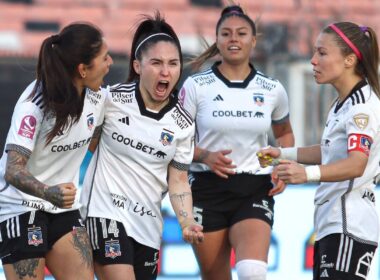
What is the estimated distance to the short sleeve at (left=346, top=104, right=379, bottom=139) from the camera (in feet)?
18.2

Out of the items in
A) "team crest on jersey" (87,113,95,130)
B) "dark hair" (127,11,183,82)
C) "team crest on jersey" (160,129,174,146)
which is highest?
"dark hair" (127,11,183,82)

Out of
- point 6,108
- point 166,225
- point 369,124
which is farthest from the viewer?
point 6,108

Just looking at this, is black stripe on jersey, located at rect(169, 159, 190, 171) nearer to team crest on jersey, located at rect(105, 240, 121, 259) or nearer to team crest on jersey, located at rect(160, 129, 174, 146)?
team crest on jersey, located at rect(160, 129, 174, 146)

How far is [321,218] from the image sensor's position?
5.80 meters

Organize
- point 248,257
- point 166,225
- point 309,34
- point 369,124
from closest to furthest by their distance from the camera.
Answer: point 369,124 < point 248,257 < point 166,225 < point 309,34

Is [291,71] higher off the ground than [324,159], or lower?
higher

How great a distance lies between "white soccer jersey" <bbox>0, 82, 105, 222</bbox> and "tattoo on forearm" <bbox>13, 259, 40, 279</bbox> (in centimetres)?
28

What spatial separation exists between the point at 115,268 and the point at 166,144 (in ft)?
2.56

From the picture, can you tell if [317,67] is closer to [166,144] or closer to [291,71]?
[166,144]

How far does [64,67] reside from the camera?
5.49 metres

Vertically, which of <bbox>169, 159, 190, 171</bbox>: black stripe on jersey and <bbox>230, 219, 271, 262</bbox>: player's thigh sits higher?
<bbox>169, 159, 190, 171</bbox>: black stripe on jersey

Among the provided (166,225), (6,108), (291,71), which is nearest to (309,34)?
(291,71)

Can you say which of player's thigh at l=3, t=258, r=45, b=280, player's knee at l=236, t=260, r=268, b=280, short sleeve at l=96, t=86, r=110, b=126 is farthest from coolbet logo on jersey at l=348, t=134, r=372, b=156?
player's thigh at l=3, t=258, r=45, b=280

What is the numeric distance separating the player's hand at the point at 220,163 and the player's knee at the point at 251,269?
58 centimetres
